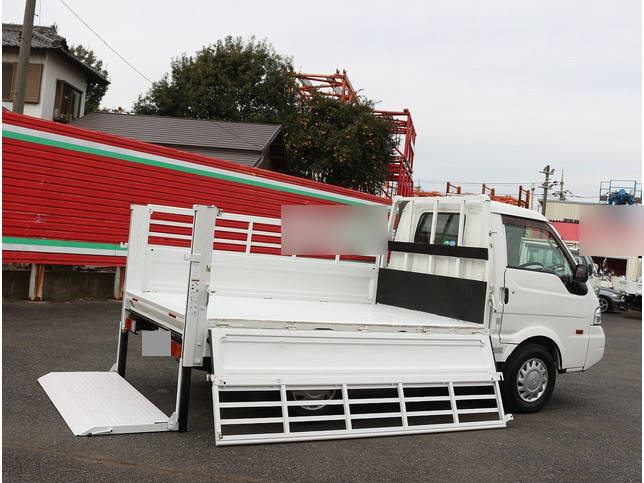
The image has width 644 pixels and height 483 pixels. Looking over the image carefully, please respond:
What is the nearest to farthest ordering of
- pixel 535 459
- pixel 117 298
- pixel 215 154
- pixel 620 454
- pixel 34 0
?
1. pixel 535 459
2. pixel 620 454
3. pixel 117 298
4. pixel 34 0
5. pixel 215 154

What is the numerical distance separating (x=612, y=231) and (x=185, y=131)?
18.5 meters

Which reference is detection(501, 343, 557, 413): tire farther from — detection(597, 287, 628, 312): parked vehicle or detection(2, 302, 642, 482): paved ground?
detection(597, 287, 628, 312): parked vehicle

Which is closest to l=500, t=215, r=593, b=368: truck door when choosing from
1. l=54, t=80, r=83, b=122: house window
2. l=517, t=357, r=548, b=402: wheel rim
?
l=517, t=357, r=548, b=402: wheel rim

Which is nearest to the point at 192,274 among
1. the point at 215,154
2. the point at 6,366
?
the point at 6,366

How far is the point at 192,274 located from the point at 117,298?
316 inches

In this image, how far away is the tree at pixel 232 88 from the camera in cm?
3547

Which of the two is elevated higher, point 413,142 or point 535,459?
point 413,142

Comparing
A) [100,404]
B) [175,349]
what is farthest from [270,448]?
[100,404]

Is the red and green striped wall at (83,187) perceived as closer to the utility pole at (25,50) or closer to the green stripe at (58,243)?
the green stripe at (58,243)

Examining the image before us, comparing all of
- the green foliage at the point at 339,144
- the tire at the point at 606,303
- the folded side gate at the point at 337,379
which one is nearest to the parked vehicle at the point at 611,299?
the tire at the point at 606,303

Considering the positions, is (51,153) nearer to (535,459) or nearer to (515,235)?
(515,235)

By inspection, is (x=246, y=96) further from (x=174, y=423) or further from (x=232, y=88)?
(x=174, y=423)

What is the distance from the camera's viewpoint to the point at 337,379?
535 cm

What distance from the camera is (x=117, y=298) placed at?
12.3 metres
